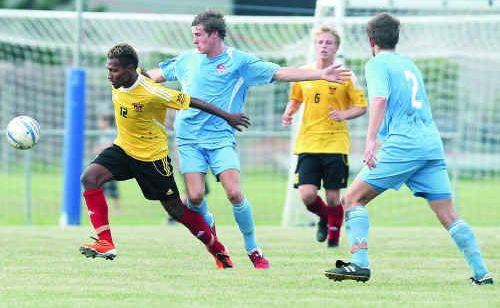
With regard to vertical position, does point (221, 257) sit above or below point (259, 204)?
above

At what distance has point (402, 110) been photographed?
8.61 m

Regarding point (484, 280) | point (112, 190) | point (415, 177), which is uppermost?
point (415, 177)

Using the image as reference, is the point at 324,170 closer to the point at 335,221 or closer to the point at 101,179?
the point at 335,221

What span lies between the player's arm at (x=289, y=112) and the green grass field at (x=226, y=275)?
1248 mm

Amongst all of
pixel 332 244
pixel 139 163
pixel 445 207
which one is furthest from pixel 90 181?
pixel 332 244

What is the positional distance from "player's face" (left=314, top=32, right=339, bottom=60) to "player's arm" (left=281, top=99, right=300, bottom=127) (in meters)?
0.58

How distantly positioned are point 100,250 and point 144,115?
114 cm

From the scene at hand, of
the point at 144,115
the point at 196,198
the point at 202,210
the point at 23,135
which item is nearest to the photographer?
the point at 144,115

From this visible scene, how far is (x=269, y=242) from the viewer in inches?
499

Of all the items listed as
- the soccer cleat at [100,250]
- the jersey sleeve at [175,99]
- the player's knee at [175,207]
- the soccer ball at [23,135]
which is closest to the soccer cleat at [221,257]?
the player's knee at [175,207]

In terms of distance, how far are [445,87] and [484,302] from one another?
12392 millimetres

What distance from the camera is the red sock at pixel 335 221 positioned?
12.1 metres

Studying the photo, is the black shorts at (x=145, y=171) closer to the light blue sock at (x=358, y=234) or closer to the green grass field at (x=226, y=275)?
the green grass field at (x=226, y=275)

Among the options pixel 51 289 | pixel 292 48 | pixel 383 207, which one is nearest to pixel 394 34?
pixel 51 289
